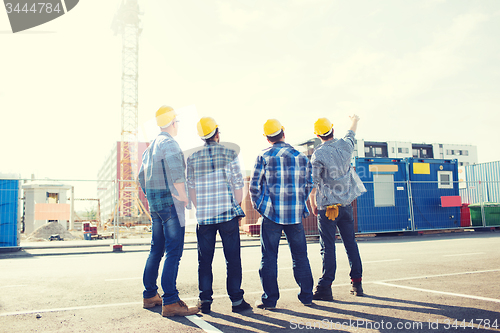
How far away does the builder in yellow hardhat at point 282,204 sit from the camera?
4082mm

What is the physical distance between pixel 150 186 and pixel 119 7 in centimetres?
6541

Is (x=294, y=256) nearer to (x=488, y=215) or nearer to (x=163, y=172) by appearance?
(x=163, y=172)

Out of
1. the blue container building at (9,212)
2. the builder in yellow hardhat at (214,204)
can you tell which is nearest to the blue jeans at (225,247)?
the builder in yellow hardhat at (214,204)

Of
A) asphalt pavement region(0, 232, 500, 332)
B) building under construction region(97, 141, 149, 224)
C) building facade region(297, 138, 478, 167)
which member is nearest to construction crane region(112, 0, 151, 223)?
building under construction region(97, 141, 149, 224)

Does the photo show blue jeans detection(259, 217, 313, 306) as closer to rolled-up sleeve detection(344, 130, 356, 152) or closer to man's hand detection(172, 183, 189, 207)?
man's hand detection(172, 183, 189, 207)

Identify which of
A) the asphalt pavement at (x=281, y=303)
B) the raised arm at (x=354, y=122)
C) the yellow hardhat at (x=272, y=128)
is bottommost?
the asphalt pavement at (x=281, y=303)

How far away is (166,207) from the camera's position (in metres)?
3.92

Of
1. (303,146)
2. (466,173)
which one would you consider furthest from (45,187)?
(303,146)

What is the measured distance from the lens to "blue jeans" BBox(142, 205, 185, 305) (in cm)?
377

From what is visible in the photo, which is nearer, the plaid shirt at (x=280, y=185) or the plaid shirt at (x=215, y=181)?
the plaid shirt at (x=215, y=181)

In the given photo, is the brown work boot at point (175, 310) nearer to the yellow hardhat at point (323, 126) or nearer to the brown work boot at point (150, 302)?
the brown work boot at point (150, 302)

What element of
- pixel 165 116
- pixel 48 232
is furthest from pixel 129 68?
pixel 165 116

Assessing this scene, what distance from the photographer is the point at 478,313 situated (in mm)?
3426

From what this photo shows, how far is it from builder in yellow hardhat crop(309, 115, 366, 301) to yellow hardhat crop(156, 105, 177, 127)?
5.77 feet
